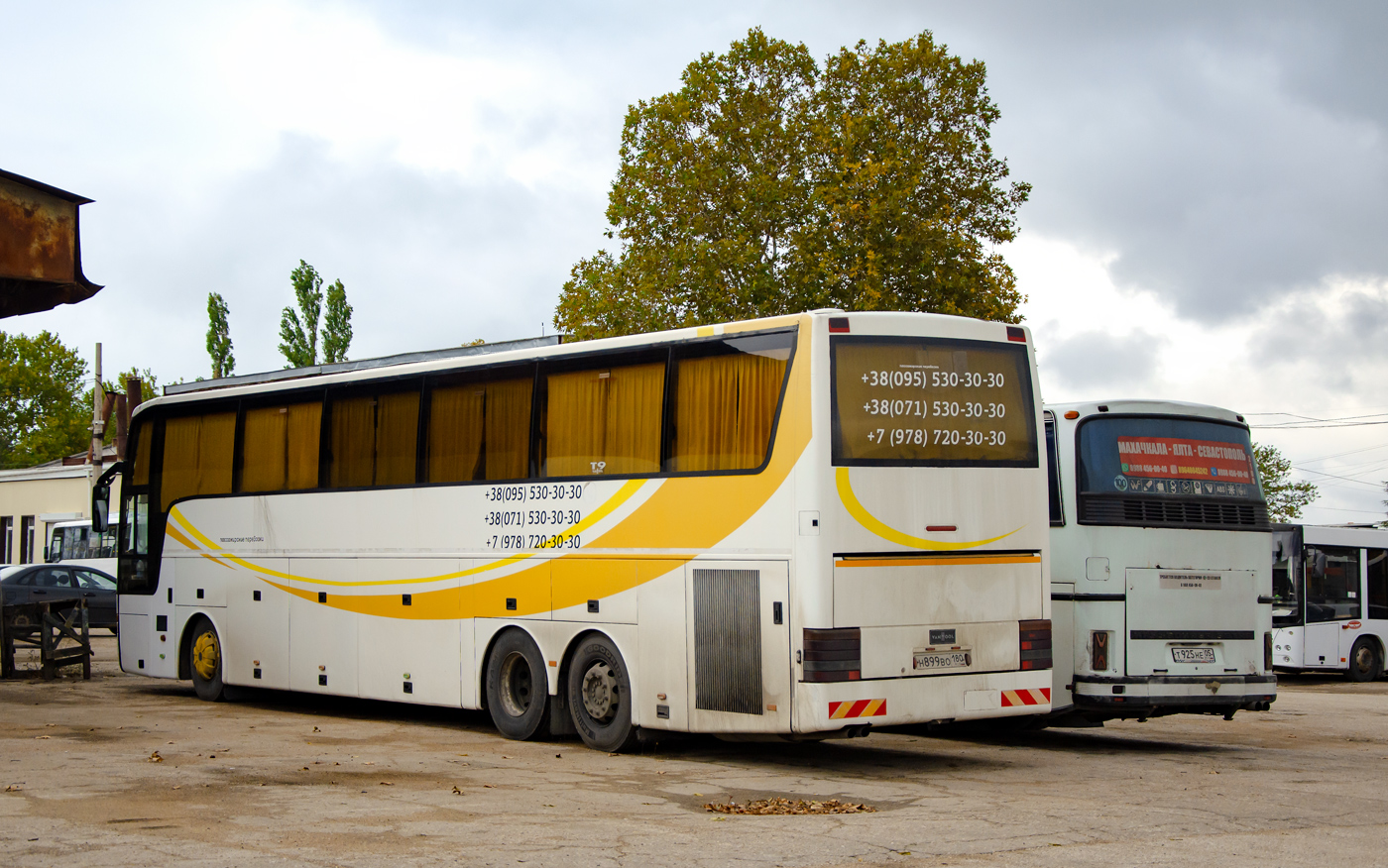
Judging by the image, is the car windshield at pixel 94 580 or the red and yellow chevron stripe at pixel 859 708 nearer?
the red and yellow chevron stripe at pixel 859 708

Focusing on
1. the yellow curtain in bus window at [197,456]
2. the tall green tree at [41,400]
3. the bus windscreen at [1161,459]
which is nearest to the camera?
the bus windscreen at [1161,459]

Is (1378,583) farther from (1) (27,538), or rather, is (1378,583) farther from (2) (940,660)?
(1) (27,538)

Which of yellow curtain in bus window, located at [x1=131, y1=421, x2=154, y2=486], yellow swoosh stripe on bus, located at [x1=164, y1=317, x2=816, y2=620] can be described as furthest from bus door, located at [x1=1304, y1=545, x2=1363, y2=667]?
yellow curtain in bus window, located at [x1=131, y1=421, x2=154, y2=486]

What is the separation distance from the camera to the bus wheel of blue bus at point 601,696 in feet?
41.5

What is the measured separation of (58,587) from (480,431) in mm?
24379

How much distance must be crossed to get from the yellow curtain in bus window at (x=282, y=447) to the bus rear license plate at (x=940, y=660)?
7472 mm

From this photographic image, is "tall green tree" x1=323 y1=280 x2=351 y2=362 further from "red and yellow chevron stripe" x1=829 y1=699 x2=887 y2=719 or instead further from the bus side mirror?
"red and yellow chevron stripe" x1=829 y1=699 x2=887 y2=719

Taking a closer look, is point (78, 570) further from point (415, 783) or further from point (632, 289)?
point (415, 783)

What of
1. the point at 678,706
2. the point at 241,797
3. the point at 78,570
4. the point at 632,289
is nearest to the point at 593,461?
the point at 678,706

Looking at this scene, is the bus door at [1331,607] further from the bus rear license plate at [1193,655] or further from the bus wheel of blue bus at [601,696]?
the bus wheel of blue bus at [601,696]

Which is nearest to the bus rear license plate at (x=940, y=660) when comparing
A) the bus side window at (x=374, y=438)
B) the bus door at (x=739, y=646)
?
the bus door at (x=739, y=646)

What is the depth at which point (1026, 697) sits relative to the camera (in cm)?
1211

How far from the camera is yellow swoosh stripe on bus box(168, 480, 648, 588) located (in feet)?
41.7

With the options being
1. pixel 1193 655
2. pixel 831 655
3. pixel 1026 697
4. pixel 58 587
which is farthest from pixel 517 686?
pixel 58 587
